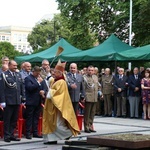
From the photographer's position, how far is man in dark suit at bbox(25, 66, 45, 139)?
42.9ft

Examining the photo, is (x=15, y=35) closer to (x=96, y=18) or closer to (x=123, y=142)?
(x=96, y=18)

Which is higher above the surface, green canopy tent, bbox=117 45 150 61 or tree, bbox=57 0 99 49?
tree, bbox=57 0 99 49

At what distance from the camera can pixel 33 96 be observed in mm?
13172

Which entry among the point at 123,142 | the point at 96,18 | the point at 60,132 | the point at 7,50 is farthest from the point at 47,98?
the point at 7,50

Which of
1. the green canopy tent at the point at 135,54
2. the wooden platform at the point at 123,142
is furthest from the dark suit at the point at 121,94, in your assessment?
the wooden platform at the point at 123,142

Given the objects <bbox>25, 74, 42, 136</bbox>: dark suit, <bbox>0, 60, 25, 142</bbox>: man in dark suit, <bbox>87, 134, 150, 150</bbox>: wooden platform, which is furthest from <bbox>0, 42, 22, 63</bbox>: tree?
<bbox>87, 134, 150, 150</bbox>: wooden platform

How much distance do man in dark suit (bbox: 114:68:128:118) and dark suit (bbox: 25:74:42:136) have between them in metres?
8.18

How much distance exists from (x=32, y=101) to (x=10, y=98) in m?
0.79

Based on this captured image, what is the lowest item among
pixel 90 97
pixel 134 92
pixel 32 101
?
pixel 32 101

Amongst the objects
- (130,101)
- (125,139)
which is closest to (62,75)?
(125,139)

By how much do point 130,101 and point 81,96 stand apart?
259 inches

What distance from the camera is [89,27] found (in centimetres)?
3931

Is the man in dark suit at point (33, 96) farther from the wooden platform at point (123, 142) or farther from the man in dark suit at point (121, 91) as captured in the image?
the man in dark suit at point (121, 91)

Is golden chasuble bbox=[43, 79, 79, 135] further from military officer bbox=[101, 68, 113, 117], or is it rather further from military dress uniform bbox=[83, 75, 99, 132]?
military officer bbox=[101, 68, 113, 117]
